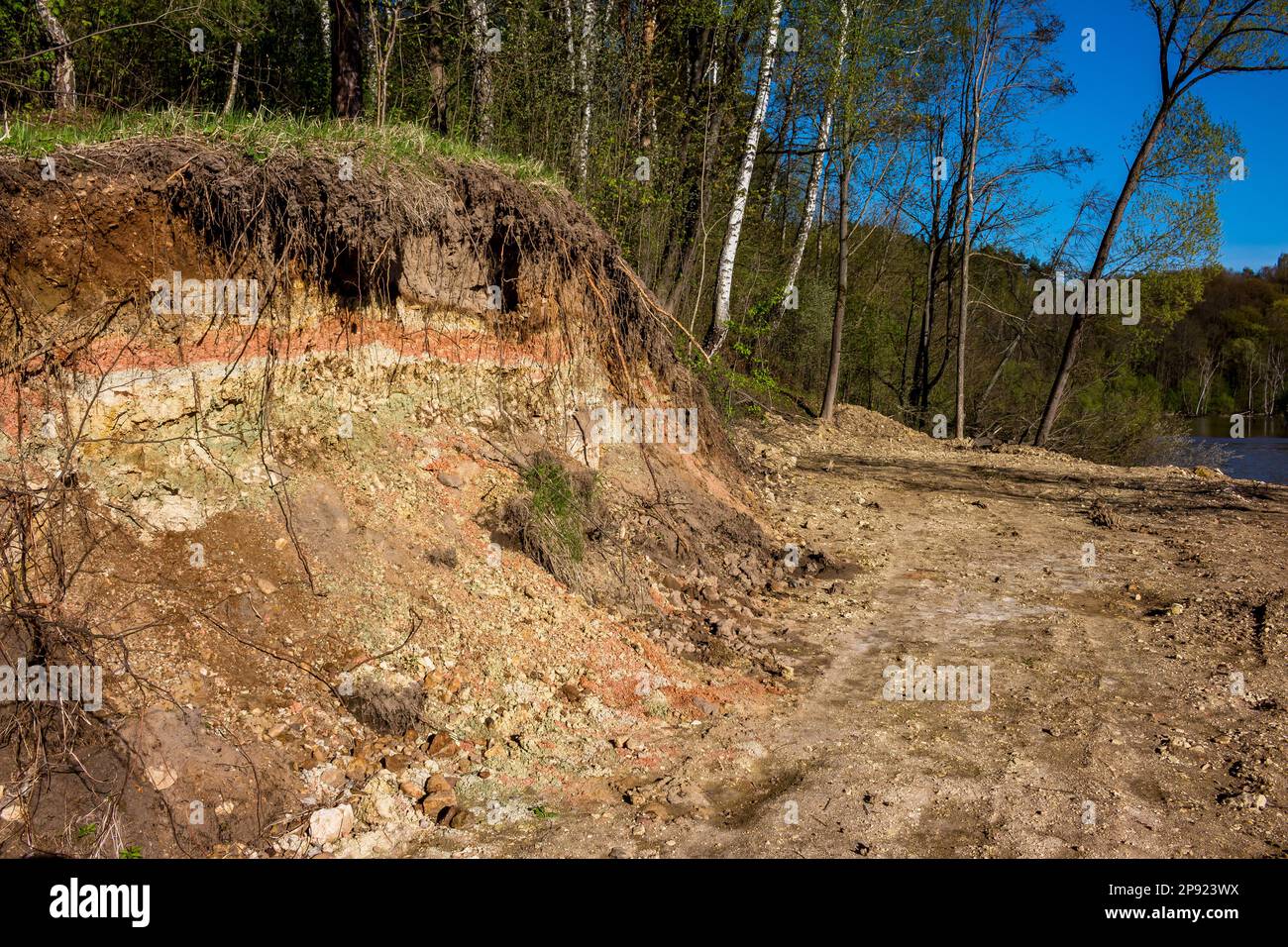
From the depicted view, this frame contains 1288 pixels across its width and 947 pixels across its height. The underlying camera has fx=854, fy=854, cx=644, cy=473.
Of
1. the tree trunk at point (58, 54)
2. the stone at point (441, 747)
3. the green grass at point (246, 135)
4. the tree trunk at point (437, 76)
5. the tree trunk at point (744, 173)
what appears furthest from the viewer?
the tree trunk at point (744, 173)

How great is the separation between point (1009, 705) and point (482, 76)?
29.5 feet

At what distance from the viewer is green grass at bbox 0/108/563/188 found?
16.9 feet

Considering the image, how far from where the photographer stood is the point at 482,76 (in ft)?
34.0

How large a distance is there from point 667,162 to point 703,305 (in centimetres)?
451

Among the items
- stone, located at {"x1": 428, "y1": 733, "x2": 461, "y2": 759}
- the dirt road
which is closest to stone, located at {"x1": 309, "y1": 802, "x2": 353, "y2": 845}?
stone, located at {"x1": 428, "y1": 733, "x2": 461, "y2": 759}

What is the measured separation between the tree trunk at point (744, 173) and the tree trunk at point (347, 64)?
21.7ft

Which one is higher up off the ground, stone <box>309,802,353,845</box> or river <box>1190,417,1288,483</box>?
river <box>1190,417,1288,483</box>

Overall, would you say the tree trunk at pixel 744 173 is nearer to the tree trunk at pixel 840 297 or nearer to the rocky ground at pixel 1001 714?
the tree trunk at pixel 840 297

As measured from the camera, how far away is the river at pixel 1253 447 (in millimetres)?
21709

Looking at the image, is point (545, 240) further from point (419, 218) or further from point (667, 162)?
point (667, 162)

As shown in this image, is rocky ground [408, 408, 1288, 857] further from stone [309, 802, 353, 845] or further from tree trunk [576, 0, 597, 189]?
tree trunk [576, 0, 597, 189]

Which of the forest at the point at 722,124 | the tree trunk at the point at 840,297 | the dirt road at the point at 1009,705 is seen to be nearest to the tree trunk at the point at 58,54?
the forest at the point at 722,124

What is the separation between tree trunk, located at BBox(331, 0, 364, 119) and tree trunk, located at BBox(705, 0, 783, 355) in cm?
663
